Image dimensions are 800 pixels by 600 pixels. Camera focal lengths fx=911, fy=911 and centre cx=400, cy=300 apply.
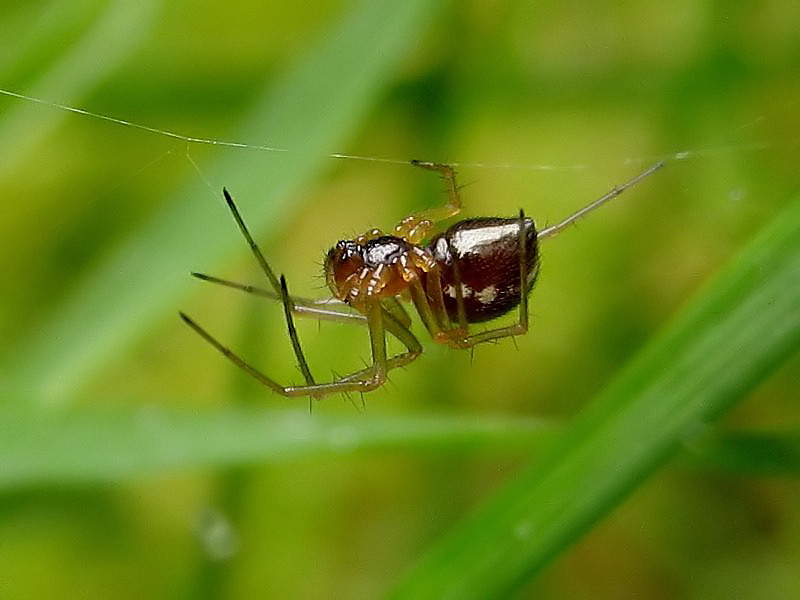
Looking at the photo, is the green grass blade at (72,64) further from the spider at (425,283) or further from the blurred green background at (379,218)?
the spider at (425,283)

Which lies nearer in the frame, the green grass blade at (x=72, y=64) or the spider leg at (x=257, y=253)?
the spider leg at (x=257, y=253)

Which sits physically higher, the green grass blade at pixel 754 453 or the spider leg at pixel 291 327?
the spider leg at pixel 291 327

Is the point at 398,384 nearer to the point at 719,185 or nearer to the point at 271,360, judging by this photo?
the point at 271,360

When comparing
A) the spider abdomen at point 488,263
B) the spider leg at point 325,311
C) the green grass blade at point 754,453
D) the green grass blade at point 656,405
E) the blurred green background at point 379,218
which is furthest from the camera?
the blurred green background at point 379,218

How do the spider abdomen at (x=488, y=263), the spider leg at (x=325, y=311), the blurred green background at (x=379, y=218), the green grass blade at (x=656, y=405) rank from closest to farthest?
the green grass blade at (x=656, y=405) < the spider abdomen at (x=488, y=263) < the spider leg at (x=325, y=311) < the blurred green background at (x=379, y=218)

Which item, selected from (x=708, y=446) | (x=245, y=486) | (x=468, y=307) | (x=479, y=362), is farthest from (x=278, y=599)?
(x=708, y=446)

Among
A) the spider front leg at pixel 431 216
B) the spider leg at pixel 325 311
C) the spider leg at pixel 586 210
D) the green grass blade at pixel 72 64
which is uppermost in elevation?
the green grass blade at pixel 72 64

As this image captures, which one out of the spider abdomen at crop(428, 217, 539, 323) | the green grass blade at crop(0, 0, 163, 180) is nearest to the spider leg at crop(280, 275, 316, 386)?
the spider abdomen at crop(428, 217, 539, 323)

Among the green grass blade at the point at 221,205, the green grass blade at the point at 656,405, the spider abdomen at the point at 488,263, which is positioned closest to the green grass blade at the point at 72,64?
the green grass blade at the point at 221,205
